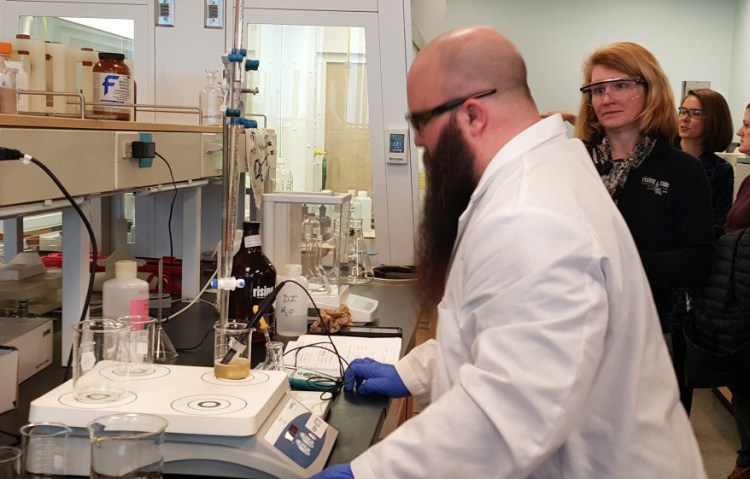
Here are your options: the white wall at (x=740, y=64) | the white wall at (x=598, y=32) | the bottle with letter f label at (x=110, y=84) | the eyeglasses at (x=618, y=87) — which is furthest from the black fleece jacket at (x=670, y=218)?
the white wall at (x=598, y=32)

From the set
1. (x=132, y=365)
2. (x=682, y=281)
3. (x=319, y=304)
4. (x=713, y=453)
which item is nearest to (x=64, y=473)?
(x=132, y=365)

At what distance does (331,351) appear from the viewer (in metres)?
1.99

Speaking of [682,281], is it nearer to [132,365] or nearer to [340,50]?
[132,365]

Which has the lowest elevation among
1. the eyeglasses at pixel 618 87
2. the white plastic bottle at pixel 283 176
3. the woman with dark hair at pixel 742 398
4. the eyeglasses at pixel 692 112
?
the woman with dark hair at pixel 742 398

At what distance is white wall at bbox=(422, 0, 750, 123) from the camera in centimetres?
682

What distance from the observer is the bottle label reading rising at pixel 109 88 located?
2.04m

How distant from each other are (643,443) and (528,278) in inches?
13.4

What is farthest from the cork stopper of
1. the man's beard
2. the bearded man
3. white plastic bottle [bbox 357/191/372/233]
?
white plastic bottle [bbox 357/191/372/233]

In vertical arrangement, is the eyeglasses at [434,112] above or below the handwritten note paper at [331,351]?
above

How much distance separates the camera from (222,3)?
346 cm

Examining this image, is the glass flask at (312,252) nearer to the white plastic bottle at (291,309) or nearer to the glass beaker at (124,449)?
the white plastic bottle at (291,309)

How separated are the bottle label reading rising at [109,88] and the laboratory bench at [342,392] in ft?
2.05

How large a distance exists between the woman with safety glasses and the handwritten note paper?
77 cm

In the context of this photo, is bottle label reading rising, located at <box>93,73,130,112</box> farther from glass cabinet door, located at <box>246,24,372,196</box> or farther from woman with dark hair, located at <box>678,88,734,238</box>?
woman with dark hair, located at <box>678,88,734,238</box>
